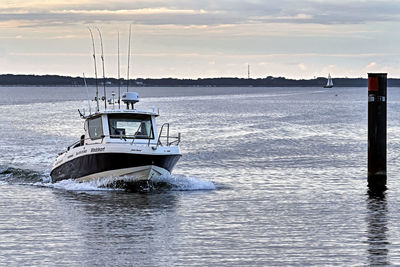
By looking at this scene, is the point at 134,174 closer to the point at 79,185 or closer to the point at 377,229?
the point at 79,185

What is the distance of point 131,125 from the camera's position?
2894cm

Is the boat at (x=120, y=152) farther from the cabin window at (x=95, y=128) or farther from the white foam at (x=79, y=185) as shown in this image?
the white foam at (x=79, y=185)

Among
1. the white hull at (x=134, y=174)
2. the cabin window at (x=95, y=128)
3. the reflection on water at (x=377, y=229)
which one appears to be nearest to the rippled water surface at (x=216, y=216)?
the reflection on water at (x=377, y=229)

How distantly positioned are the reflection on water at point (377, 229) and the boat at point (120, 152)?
659cm

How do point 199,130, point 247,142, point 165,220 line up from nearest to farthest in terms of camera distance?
point 165,220 < point 247,142 < point 199,130

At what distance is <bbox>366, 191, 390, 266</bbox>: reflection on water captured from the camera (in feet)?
57.0

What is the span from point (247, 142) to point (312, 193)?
22896 mm

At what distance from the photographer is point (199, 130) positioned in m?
62.9

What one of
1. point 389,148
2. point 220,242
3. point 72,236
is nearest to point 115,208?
point 72,236

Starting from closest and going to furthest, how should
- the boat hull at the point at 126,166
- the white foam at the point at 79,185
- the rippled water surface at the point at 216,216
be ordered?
1. the rippled water surface at the point at 216,216
2. the boat hull at the point at 126,166
3. the white foam at the point at 79,185

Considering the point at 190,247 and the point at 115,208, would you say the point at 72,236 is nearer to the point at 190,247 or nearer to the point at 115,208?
the point at 190,247

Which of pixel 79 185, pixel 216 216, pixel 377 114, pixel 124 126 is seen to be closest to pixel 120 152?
pixel 124 126

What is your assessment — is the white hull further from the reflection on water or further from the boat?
the reflection on water

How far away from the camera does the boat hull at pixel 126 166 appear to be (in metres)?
27.6
